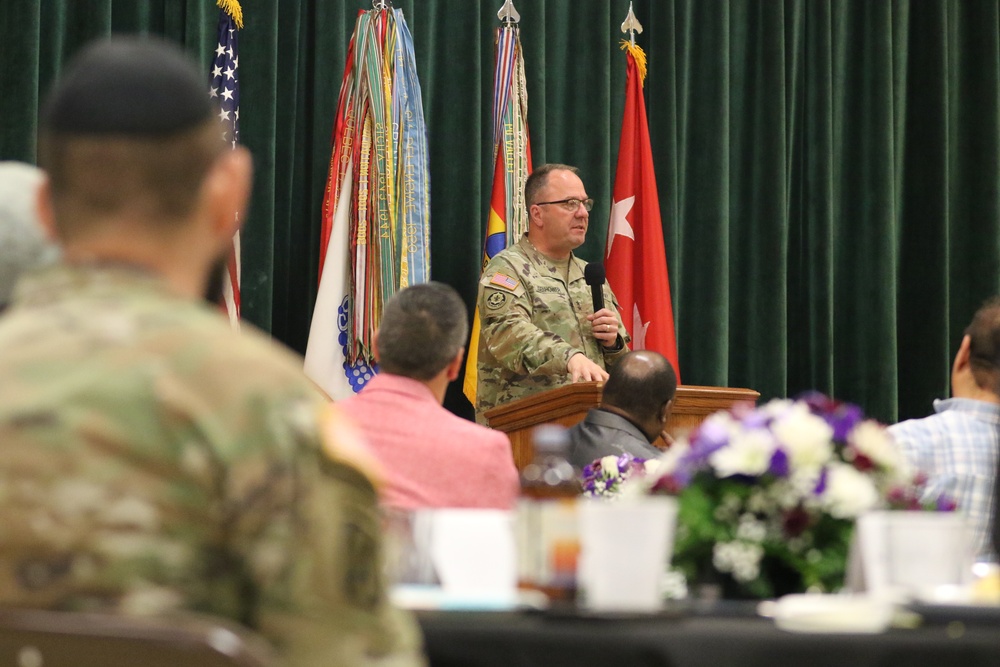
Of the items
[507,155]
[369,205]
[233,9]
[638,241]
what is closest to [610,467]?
[369,205]

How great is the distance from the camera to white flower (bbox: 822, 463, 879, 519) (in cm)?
165

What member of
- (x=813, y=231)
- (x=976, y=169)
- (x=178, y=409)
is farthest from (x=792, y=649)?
(x=976, y=169)

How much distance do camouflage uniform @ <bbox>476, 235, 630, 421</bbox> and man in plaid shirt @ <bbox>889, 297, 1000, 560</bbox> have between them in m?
2.23

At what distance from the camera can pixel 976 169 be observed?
7.36 metres

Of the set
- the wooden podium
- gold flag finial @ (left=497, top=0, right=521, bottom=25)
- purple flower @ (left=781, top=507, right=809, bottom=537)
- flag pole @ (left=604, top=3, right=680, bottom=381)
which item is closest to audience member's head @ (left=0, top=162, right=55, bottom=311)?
purple flower @ (left=781, top=507, right=809, bottom=537)

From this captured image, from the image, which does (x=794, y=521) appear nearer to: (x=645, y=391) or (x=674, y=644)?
(x=674, y=644)

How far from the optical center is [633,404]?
12.5 ft

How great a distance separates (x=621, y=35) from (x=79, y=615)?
6.17 metres

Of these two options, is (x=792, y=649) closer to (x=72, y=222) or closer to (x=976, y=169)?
(x=72, y=222)

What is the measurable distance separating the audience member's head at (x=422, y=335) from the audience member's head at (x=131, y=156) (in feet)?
5.51

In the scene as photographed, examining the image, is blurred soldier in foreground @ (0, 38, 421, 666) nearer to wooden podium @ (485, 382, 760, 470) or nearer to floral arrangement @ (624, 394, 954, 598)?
floral arrangement @ (624, 394, 954, 598)

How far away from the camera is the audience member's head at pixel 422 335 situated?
2756mm

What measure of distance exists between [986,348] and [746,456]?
142 cm

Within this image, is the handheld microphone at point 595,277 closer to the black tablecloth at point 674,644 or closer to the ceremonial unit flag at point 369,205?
the ceremonial unit flag at point 369,205
